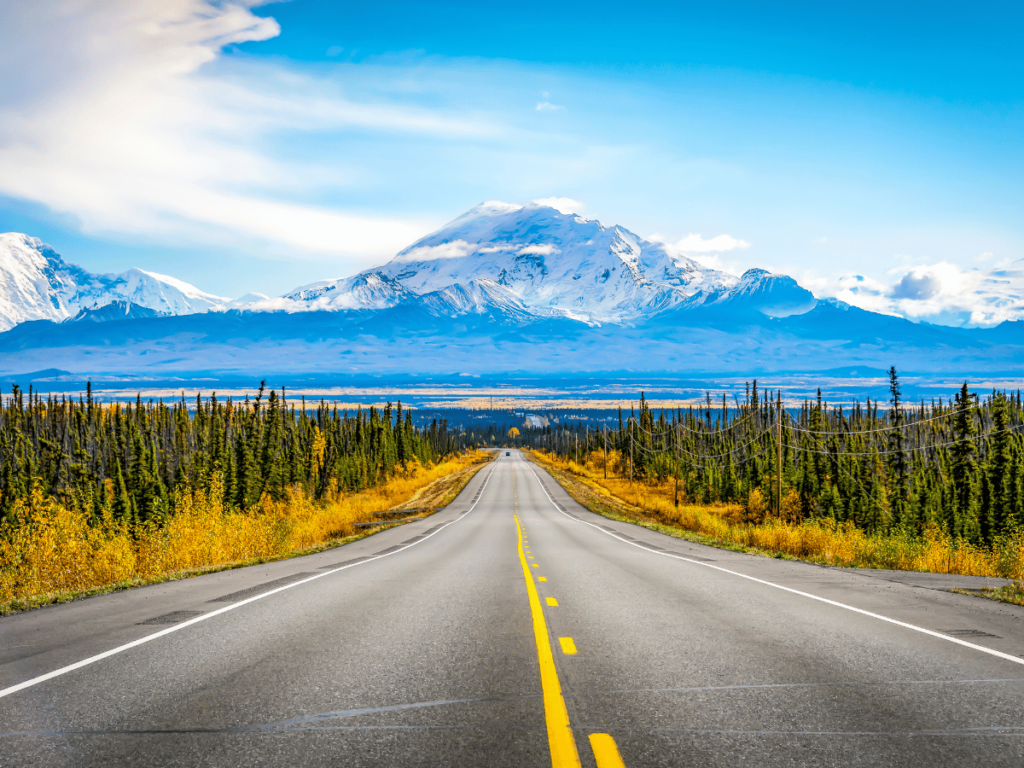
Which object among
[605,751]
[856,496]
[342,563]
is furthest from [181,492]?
[605,751]

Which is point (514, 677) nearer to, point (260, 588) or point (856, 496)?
point (260, 588)

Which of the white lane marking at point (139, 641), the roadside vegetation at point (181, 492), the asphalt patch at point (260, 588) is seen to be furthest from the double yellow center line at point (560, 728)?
the roadside vegetation at point (181, 492)

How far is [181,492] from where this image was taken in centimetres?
5847

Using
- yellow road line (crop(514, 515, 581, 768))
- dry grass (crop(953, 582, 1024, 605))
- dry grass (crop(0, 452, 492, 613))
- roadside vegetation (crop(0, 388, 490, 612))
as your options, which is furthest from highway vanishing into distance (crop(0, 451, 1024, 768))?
roadside vegetation (crop(0, 388, 490, 612))

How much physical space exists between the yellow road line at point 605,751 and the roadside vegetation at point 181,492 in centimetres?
962

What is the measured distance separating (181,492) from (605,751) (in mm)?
62236

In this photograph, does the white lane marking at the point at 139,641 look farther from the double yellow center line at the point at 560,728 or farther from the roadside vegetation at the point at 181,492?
the double yellow center line at the point at 560,728

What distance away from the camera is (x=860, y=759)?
14.1 feet

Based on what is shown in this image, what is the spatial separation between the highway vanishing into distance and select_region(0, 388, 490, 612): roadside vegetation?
13.8 ft

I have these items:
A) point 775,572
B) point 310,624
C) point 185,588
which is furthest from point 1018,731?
point 185,588

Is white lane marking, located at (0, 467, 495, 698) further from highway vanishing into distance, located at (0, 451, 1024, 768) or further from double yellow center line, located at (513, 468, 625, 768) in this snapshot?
double yellow center line, located at (513, 468, 625, 768)

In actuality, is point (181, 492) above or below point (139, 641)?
below

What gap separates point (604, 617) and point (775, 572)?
25.3 feet

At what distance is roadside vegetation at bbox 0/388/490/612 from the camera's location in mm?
15414
